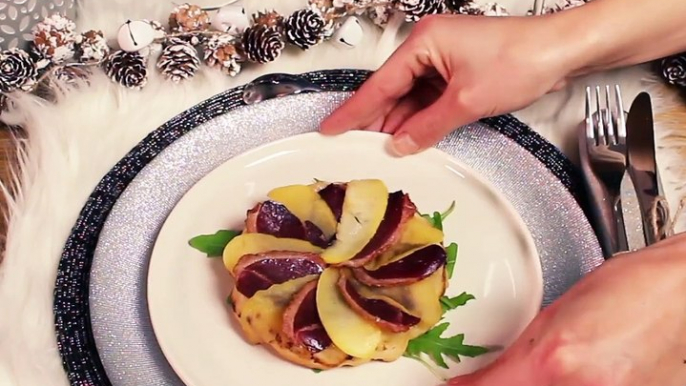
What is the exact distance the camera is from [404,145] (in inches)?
40.8

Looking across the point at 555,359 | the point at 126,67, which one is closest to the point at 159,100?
the point at 126,67

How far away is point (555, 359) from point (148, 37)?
70cm

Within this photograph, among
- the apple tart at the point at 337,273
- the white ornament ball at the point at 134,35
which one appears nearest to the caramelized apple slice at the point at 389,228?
the apple tart at the point at 337,273

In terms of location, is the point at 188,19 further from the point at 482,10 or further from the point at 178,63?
the point at 482,10

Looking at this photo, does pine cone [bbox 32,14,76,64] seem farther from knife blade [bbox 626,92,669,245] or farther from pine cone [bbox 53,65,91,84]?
knife blade [bbox 626,92,669,245]

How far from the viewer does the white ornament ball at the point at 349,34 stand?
1.17 m

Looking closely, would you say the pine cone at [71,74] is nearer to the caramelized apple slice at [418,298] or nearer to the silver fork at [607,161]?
the caramelized apple slice at [418,298]

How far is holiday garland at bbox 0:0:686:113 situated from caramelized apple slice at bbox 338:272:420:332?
42 cm

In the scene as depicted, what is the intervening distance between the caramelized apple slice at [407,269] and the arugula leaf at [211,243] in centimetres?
16

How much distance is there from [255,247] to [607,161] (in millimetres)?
422

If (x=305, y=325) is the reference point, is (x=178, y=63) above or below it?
above

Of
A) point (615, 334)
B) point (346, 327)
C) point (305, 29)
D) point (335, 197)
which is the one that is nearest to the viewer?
point (615, 334)

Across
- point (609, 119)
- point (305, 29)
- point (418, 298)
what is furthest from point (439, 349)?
point (305, 29)

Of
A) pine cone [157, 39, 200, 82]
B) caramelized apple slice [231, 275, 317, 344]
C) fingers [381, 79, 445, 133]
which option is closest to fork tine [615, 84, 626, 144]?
fingers [381, 79, 445, 133]
